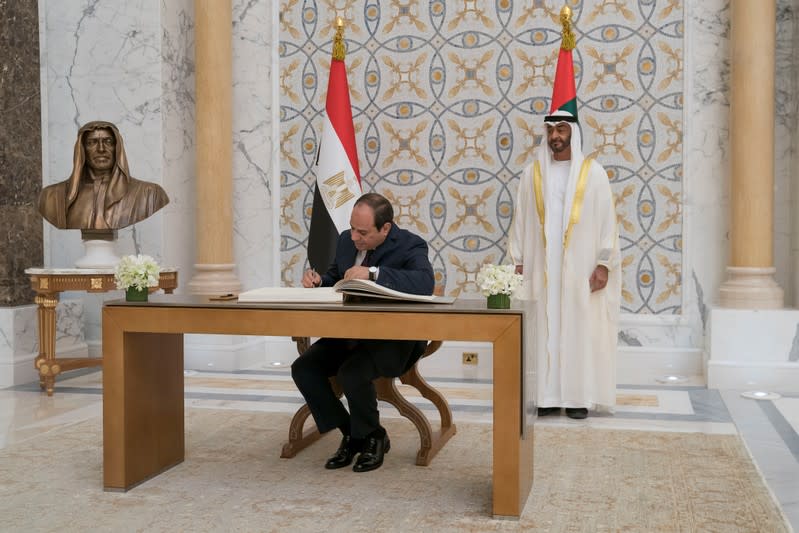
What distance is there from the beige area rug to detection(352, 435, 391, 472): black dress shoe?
53mm

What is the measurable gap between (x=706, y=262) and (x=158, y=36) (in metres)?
4.46

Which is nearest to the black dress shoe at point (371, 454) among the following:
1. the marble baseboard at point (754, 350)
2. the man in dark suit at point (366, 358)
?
the man in dark suit at point (366, 358)

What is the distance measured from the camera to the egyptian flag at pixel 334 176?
252 inches

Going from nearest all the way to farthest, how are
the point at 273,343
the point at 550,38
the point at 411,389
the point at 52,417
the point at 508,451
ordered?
the point at 508,451, the point at 52,417, the point at 411,389, the point at 550,38, the point at 273,343

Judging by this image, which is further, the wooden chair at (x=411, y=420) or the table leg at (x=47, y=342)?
the table leg at (x=47, y=342)

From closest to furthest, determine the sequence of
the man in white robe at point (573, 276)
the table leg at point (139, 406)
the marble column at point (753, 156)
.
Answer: the table leg at point (139, 406)
the man in white robe at point (573, 276)
the marble column at point (753, 156)

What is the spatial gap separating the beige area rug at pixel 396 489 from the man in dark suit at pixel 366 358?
0.56 ft

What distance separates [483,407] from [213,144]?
10.2ft

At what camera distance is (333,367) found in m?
4.06

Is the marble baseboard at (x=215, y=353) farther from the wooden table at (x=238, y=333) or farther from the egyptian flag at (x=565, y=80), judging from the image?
the egyptian flag at (x=565, y=80)

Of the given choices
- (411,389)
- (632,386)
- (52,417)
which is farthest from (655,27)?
(52,417)

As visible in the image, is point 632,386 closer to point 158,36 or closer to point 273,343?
point 273,343

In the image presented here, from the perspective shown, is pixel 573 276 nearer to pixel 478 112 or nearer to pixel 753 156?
pixel 753 156

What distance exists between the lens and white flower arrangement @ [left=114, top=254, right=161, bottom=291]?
143 inches
